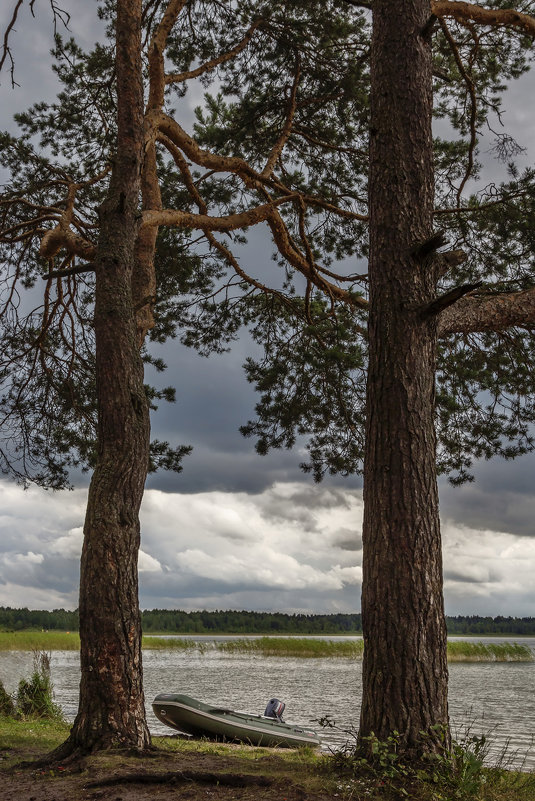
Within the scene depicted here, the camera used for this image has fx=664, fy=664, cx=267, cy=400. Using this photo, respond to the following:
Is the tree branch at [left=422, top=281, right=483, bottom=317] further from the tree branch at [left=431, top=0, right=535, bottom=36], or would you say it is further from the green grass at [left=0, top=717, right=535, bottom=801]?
the tree branch at [left=431, top=0, right=535, bottom=36]

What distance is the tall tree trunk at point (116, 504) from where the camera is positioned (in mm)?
4730

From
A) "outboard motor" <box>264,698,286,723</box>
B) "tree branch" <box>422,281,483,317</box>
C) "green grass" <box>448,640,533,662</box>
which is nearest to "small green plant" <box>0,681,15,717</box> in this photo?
"outboard motor" <box>264,698,286,723</box>

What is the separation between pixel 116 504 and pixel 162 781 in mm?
2008

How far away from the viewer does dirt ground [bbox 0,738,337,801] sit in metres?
3.61

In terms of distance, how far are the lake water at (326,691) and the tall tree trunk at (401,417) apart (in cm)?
339

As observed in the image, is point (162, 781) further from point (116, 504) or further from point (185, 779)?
point (116, 504)

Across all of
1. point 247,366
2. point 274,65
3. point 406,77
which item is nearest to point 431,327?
point 406,77

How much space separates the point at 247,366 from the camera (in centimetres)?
954

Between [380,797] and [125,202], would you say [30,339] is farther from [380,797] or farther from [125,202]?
[380,797]

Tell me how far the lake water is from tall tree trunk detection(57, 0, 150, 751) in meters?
3.80

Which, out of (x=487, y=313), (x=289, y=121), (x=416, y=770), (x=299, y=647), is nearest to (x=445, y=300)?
(x=487, y=313)

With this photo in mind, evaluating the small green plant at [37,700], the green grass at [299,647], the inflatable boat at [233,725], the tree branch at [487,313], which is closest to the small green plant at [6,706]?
the small green plant at [37,700]

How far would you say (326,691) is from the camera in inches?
619

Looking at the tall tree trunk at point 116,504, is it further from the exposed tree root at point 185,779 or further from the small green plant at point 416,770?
the small green plant at point 416,770
